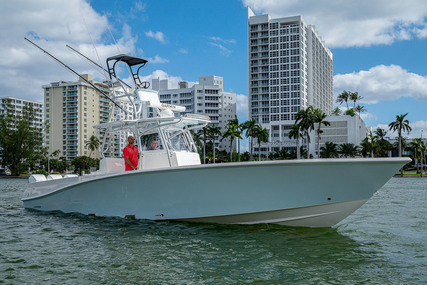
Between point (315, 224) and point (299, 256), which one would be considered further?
point (315, 224)

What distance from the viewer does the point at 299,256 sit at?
243 inches

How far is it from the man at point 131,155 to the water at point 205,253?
135 centimetres

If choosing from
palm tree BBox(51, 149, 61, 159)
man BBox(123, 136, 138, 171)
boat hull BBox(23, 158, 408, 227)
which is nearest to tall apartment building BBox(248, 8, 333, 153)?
palm tree BBox(51, 149, 61, 159)

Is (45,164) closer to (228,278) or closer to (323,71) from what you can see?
(323,71)

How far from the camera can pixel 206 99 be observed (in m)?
126

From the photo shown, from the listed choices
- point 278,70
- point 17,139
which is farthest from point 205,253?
point 278,70

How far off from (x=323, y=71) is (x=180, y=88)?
54029 mm

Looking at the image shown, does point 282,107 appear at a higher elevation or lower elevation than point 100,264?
higher

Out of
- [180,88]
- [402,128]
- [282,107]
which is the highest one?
[180,88]

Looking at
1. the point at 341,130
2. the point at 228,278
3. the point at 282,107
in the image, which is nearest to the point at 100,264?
the point at 228,278

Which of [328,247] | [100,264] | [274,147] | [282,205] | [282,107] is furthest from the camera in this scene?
[282,107]

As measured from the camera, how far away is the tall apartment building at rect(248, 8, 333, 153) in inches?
4353

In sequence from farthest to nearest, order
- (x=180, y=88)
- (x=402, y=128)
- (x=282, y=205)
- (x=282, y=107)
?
1. (x=180, y=88)
2. (x=282, y=107)
3. (x=402, y=128)
4. (x=282, y=205)

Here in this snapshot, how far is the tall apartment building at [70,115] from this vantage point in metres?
123
